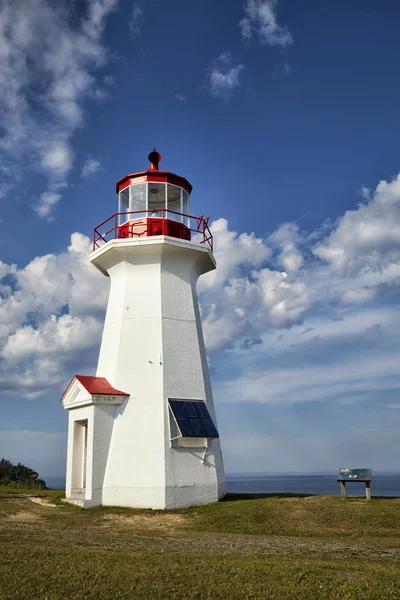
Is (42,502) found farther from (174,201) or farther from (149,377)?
(174,201)

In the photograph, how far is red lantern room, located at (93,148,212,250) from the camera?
20969mm

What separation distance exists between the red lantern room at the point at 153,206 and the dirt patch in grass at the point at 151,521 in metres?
9.87

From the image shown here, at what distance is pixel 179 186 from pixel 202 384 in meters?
7.82

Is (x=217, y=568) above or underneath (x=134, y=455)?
underneath

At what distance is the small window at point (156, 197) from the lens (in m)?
21.5

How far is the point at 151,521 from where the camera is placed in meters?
16.2

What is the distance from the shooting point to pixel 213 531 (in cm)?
1488

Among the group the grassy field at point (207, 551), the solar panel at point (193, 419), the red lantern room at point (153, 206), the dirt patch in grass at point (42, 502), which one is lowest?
the grassy field at point (207, 551)

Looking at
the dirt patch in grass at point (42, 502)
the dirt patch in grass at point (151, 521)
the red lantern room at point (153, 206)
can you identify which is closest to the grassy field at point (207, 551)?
the dirt patch in grass at point (151, 521)

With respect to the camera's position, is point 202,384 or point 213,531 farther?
point 202,384

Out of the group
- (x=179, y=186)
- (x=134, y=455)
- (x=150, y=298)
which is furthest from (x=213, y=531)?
(x=179, y=186)

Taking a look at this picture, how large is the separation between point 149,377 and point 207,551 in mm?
8907

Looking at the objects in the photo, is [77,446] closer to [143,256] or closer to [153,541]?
[143,256]

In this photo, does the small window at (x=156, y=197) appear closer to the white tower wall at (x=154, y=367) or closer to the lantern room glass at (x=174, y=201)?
the lantern room glass at (x=174, y=201)
